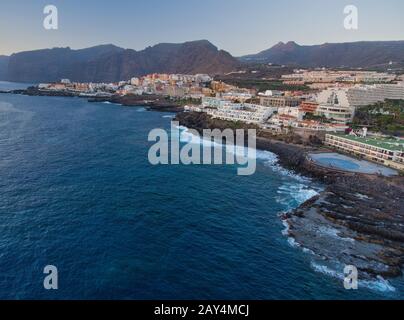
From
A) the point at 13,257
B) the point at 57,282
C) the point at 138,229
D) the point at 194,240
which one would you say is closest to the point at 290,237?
the point at 194,240

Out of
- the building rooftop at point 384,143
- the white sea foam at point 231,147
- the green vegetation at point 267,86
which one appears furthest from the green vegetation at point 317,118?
the green vegetation at point 267,86

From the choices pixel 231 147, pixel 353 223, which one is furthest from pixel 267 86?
pixel 353 223

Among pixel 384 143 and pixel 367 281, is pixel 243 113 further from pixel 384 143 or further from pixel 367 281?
pixel 367 281

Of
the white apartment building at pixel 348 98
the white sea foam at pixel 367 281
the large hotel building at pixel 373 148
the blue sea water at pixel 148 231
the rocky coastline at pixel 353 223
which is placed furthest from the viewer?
the white apartment building at pixel 348 98

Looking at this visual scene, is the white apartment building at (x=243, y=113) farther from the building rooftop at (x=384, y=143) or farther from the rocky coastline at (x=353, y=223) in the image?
the rocky coastline at (x=353, y=223)

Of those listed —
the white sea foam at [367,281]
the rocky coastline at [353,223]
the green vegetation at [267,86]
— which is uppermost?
the green vegetation at [267,86]
